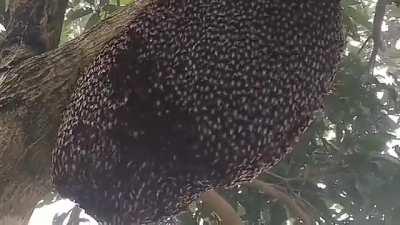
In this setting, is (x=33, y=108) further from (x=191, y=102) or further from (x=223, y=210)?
(x=223, y=210)

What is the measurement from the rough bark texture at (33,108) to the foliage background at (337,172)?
542 millimetres

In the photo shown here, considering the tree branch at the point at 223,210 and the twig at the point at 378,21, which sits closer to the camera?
the tree branch at the point at 223,210

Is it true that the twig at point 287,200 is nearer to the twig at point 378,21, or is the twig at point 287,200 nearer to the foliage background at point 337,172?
the foliage background at point 337,172

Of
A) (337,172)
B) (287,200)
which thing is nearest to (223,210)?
(287,200)

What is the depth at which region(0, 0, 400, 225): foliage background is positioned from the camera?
187cm

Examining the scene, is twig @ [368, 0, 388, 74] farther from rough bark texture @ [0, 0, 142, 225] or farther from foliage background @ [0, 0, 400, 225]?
rough bark texture @ [0, 0, 142, 225]

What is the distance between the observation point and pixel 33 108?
1234 millimetres

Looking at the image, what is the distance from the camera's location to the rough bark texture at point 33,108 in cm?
120

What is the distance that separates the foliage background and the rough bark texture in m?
0.54

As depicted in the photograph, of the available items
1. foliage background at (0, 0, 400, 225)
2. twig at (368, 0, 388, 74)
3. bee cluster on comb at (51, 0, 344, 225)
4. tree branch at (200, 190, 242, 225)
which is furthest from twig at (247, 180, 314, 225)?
bee cluster on comb at (51, 0, 344, 225)

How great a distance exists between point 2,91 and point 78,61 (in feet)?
0.48

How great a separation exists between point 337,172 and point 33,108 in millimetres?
973

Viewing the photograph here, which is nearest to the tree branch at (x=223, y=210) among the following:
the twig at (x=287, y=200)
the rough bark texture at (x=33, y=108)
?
the twig at (x=287, y=200)

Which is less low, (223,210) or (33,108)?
(33,108)
